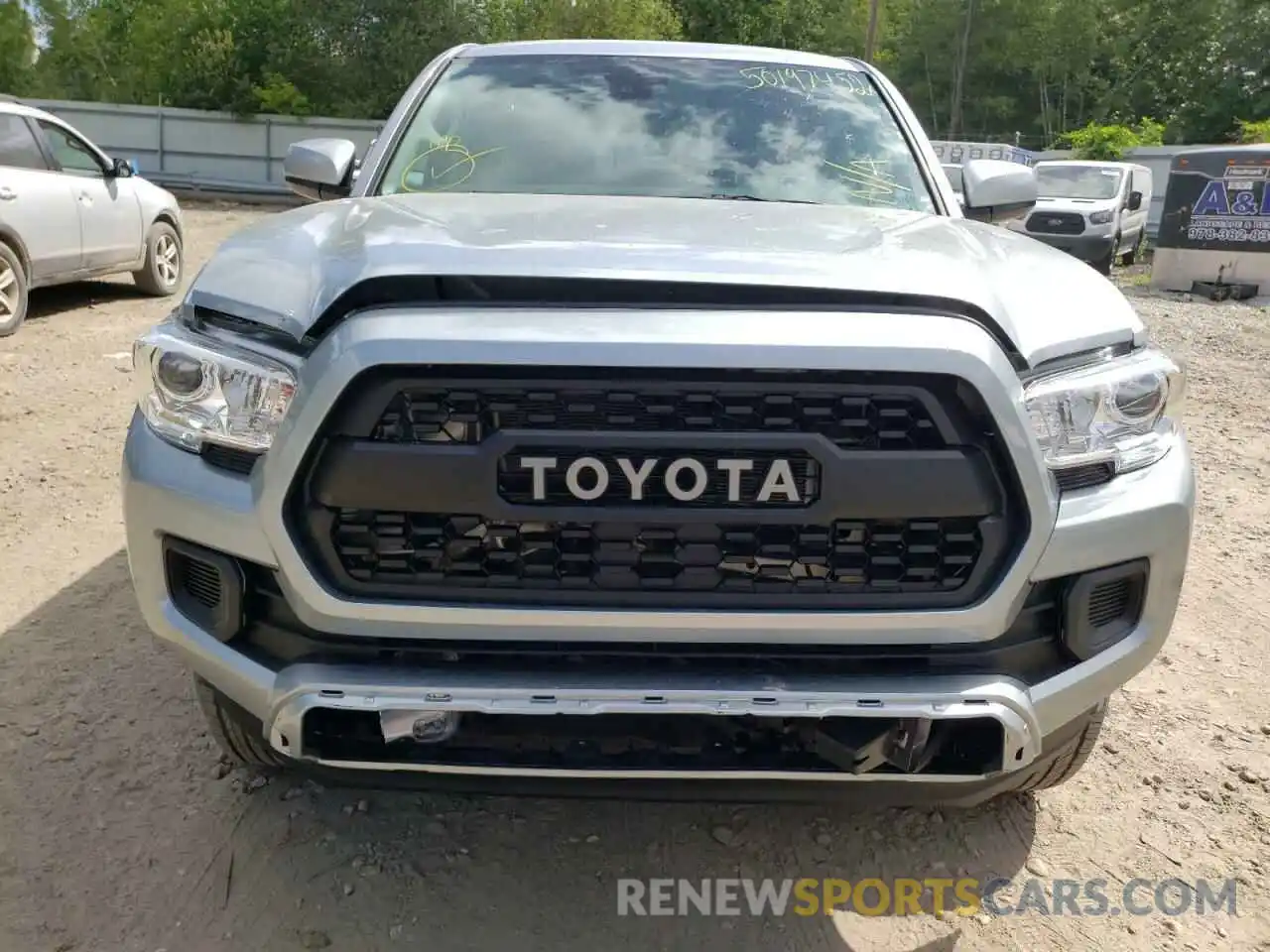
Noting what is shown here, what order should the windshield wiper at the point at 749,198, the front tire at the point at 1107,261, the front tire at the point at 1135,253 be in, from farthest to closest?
the front tire at the point at 1135,253 → the front tire at the point at 1107,261 → the windshield wiper at the point at 749,198

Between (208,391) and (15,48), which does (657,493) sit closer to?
(208,391)

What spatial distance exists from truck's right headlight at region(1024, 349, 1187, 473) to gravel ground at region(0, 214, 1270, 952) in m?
1.07

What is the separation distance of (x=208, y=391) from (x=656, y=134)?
1783 millimetres

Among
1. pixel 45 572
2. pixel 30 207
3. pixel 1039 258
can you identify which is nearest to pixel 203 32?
pixel 30 207

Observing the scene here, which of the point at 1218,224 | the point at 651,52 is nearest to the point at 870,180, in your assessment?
the point at 651,52

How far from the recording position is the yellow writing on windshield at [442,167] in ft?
10.3

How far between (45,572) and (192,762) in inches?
63.8

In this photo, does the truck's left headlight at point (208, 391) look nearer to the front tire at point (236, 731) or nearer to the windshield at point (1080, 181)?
the front tire at point (236, 731)

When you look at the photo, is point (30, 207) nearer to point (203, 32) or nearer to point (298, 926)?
point (298, 926)

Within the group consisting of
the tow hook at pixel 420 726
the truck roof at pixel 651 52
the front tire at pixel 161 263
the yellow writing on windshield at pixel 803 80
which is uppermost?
the truck roof at pixel 651 52

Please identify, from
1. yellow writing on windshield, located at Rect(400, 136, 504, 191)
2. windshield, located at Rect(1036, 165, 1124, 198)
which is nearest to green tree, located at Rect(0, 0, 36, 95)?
windshield, located at Rect(1036, 165, 1124, 198)

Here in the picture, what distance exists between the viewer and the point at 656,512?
6.21ft

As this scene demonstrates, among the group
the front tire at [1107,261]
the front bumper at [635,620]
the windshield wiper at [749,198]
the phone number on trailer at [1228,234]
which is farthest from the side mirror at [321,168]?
the front tire at [1107,261]

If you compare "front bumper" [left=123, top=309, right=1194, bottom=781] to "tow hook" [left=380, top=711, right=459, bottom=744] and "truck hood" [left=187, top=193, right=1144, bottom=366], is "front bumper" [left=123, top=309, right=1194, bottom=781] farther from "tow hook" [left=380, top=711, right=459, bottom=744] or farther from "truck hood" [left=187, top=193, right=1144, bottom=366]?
"truck hood" [left=187, top=193, right=1144, bottom=366]
